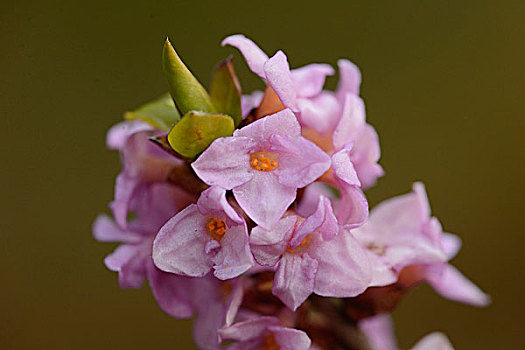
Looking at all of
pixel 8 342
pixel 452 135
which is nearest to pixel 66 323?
pixel 8 342

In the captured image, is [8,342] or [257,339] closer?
[257,339]

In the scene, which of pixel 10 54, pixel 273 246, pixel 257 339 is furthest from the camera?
pixel 10 54

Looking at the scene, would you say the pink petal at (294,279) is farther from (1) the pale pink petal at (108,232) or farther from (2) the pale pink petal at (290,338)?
(1) the pale pink petal at (108,232)

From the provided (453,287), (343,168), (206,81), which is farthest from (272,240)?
(206,81)

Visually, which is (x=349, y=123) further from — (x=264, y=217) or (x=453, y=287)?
(x=453, y=287)

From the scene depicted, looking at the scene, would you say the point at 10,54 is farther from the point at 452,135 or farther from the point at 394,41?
the point at 452,135

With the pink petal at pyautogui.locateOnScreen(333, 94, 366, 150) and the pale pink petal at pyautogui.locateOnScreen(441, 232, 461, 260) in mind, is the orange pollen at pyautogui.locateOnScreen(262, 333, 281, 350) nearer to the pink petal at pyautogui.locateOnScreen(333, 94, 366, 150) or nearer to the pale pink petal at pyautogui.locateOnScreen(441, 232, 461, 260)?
the pink petal at pyautogui.locateOnScreen(333, 94, 366, 150)

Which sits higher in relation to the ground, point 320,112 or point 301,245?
point 320,112
